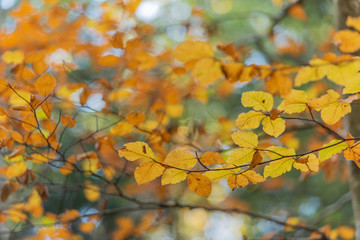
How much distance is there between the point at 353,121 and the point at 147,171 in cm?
92

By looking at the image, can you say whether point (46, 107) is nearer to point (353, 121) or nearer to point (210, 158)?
point (210, 158)

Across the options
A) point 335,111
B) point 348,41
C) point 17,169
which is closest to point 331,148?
point 335,111

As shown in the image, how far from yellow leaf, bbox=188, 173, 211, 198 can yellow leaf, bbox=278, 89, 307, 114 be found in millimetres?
239

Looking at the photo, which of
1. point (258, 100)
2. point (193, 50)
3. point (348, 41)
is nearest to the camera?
point (193, 50)

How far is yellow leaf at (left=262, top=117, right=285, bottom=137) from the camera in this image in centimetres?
77

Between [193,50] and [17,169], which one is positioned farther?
[17,169]

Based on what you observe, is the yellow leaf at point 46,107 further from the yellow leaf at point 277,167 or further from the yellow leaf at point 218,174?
the yellow leaf at point 277,167

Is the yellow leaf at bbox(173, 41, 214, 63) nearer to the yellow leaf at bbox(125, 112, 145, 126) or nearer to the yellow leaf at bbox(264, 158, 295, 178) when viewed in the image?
the yellow leaf at bbox(264, 158, 295, 178)

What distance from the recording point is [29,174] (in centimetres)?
111

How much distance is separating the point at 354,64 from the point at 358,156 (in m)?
0.22

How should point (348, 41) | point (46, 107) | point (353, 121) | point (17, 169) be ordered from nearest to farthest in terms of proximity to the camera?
point (46, 107) → point (348, 41) → point (17, 169) → point (353, 121)

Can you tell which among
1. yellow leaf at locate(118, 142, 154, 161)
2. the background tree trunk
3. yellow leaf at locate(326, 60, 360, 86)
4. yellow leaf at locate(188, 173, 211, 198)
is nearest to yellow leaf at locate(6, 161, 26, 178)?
yellow leaf at locate(118, 142, 154, 161)

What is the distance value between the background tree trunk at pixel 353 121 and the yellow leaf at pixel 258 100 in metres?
0.69

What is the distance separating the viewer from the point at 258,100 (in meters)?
0.75
